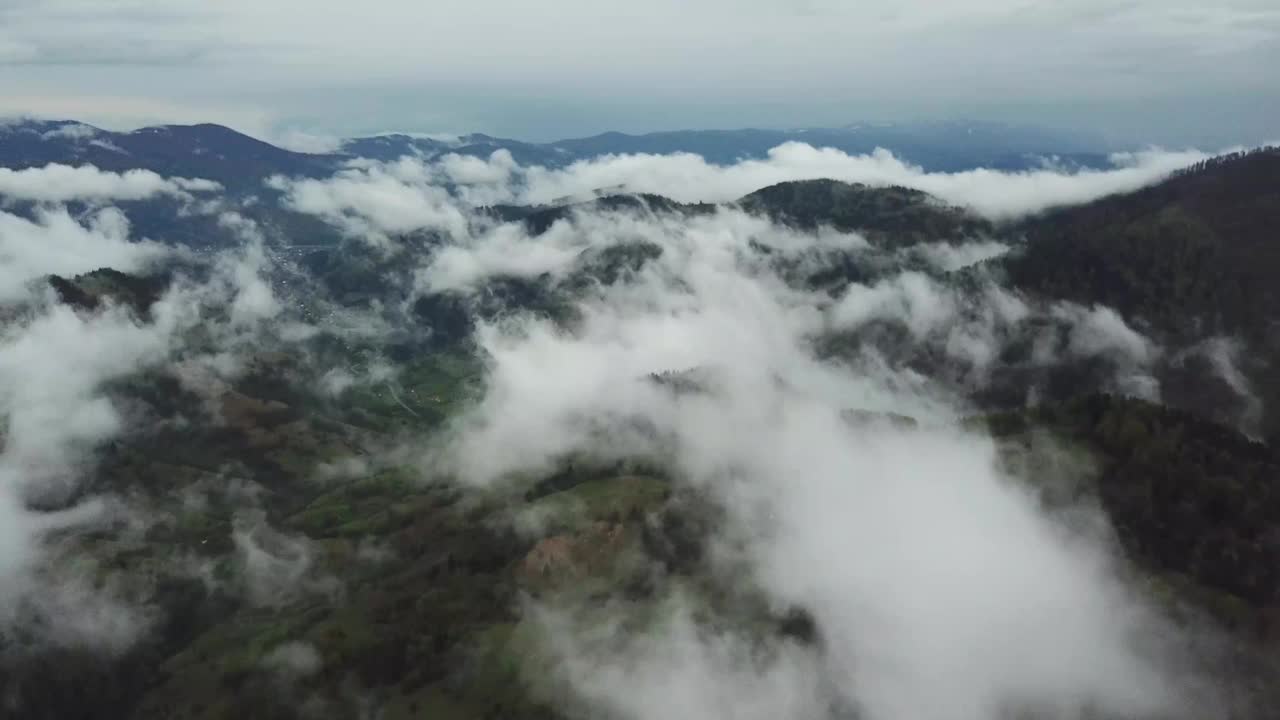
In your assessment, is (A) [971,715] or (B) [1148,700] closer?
(B) [1148,700]

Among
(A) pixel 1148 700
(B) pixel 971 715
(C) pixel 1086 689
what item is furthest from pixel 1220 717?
(B) pixel 971 715

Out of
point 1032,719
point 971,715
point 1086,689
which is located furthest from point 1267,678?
point 971,715

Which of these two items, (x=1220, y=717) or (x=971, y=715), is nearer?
(x=1220, y=717)

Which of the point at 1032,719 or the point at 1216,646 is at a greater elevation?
the point at 1216,646

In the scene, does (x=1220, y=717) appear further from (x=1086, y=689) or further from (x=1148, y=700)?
(x=1086, y=689)

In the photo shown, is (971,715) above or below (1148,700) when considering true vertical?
below

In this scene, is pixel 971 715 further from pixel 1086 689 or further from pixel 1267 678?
pixel 1267 678

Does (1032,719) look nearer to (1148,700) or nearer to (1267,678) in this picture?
(1148,700)
